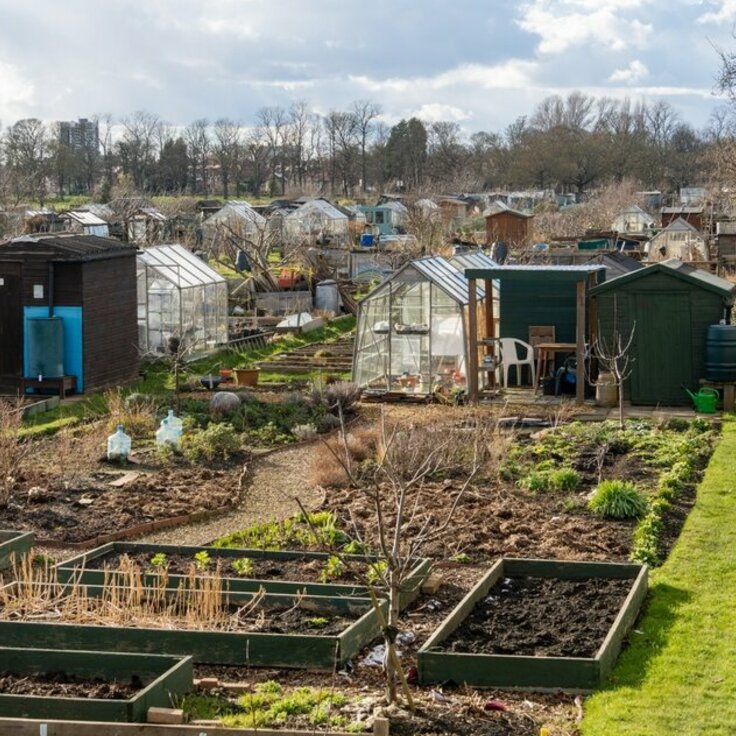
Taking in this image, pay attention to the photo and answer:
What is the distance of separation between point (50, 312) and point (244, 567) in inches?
536

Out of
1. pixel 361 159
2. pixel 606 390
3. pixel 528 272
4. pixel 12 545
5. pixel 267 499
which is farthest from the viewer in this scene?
pixel 361 159

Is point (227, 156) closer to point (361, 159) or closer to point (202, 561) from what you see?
point (361, 159)

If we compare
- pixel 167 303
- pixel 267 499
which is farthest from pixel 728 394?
pixel 167 303

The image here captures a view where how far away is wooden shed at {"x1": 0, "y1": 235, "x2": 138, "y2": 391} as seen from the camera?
79.0ft

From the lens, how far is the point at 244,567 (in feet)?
38.8

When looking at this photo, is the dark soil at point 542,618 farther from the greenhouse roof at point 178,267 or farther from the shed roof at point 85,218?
the shed roof at point 85,218

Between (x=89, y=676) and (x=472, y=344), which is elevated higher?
(x=472, y=344)

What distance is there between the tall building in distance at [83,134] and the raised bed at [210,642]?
11620cm

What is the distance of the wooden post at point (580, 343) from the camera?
22375 millimetres

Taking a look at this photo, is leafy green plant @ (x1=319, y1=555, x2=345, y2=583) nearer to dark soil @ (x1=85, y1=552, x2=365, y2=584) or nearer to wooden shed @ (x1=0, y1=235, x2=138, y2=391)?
dark soil @ (x1=85, y1=552, x2=365, y2=584)

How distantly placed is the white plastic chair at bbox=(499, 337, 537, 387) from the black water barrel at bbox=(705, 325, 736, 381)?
10.6ft

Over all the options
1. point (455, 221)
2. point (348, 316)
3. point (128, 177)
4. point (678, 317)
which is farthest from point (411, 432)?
point (128, 177)

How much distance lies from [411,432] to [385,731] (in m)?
9.38

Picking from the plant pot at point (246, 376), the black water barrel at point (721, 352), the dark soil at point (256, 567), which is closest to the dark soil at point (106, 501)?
the dark soil at point (256, 567)
